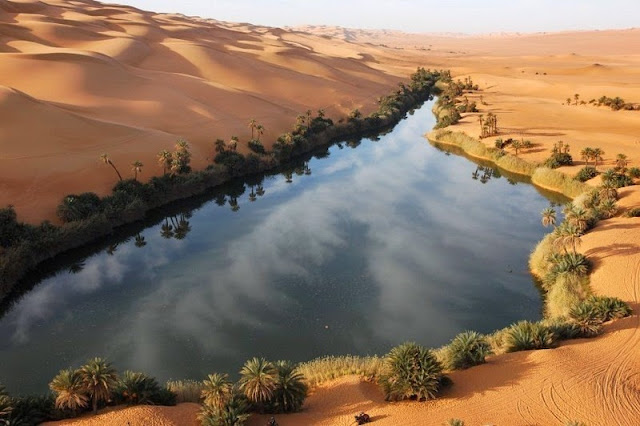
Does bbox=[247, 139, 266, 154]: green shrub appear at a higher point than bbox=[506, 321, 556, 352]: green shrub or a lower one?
lower

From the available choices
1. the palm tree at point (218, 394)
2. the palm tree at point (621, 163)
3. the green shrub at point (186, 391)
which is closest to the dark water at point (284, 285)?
the green shrub at point (186, 391)

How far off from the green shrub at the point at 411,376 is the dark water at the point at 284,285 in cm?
491

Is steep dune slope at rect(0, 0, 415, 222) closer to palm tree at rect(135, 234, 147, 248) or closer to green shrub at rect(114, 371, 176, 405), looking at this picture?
palm tree at rect(135, 234, 147, 248)

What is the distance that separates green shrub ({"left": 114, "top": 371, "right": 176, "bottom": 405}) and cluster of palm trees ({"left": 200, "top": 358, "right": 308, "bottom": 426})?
2004 mm

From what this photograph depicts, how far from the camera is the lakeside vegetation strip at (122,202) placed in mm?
29297

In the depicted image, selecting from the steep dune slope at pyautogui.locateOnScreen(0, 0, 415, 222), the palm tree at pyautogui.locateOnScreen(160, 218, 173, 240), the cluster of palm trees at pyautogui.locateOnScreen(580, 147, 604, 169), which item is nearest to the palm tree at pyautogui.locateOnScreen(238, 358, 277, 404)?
the palm tree at pyautogui.locateOnScreen(160, 218, 173, 240)

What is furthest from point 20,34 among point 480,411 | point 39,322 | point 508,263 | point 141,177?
point 480,411

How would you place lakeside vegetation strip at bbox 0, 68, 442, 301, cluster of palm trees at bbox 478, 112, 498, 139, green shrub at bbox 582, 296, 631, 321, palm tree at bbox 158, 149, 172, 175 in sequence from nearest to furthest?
green shrub at bbox 582, 296, 631, 321 → lakeside vegetation strip at bbox 0, 68, 442, 301 → palm tree at bbox 158, 149, 172, 175 → cluster of palm trees at bbox 478, 112, 498, 139

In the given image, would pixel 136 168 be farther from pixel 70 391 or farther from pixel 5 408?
pixel 5 408

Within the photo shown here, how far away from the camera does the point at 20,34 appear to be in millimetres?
88125

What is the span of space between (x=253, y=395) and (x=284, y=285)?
12.0m

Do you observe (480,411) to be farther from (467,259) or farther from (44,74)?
(44,74)

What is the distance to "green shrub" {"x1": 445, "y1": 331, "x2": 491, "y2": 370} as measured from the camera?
1780 cm

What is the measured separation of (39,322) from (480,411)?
879 inches
